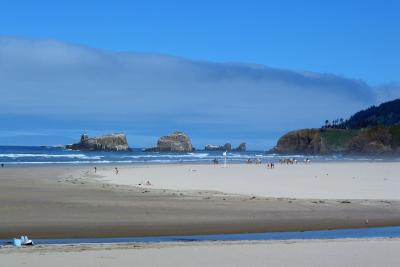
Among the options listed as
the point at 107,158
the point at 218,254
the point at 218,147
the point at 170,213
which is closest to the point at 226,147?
the point at 218,147

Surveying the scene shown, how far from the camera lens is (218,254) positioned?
956cm

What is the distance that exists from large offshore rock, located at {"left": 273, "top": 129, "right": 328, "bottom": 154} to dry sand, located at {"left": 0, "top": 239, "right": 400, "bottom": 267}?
151 meters

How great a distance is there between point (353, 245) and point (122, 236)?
4.92m

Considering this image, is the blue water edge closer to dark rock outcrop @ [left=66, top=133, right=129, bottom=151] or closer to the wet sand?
the wet sand

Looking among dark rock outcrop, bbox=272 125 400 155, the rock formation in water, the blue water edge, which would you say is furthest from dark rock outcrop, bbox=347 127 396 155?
the blue water edge

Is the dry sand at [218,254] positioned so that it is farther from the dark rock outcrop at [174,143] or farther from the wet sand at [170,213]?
the dark rock outcrop at [174,143]

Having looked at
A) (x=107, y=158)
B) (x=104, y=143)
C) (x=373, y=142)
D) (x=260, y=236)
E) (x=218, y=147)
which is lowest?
(x=260, y=236)

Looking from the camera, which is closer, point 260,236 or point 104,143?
point 260,236

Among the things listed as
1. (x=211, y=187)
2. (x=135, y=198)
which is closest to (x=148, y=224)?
(x=135, y=198)

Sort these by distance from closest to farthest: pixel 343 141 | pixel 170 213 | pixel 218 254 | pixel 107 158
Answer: pixel 218 254
pixel 170 213
pixel 107 158
pixel 343 141

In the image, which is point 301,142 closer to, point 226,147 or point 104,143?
point 226,147

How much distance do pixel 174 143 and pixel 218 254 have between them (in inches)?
5817

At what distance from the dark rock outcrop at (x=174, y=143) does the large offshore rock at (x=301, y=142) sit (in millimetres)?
28455

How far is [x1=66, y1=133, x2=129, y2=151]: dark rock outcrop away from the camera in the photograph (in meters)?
143
